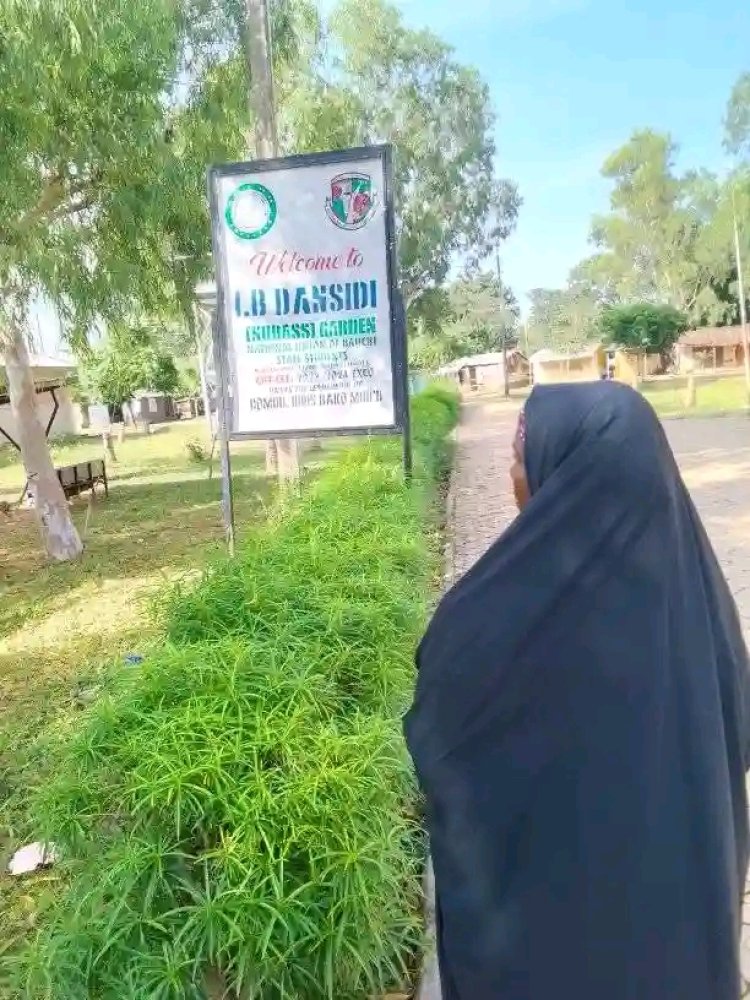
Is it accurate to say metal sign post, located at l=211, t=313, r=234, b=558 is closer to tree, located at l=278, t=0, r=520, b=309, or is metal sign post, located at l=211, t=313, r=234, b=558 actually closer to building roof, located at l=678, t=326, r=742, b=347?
tree, located at l=278, t=0, r=520, b=309

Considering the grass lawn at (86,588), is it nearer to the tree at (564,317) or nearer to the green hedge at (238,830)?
the green hedge at (238,830)

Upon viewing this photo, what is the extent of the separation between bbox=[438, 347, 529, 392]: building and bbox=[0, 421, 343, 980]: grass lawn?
43.1 meters

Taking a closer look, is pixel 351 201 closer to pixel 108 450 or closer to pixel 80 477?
pixel 80 477

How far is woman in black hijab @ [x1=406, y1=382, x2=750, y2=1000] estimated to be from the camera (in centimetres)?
114

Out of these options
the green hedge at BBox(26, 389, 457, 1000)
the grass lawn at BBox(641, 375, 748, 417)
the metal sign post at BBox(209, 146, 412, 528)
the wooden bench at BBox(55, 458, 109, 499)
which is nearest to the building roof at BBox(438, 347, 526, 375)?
the grass lawn at BBox(641, 375, 748, 417)

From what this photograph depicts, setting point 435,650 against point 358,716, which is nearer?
point 435,650

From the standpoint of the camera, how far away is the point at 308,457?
49.0 ft

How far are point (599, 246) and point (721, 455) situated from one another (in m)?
41.7

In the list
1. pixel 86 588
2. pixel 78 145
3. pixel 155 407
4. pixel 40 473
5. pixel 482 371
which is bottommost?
pixel 86 588

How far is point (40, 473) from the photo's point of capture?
28.5 ft

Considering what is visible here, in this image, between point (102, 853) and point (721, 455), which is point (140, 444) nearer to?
point (721, 455)

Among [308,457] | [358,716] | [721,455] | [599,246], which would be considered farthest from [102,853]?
[599,246]

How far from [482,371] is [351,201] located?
57.4 m

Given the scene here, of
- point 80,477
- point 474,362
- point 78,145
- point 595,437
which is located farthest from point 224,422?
point 474,362
